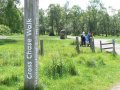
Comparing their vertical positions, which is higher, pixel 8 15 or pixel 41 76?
pixel 8 15

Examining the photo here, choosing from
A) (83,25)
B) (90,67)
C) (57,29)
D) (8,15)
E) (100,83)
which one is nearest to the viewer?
(100,83)

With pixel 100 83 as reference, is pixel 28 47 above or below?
above

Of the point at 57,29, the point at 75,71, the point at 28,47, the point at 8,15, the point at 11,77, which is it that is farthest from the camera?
Answer: the point at 57,29

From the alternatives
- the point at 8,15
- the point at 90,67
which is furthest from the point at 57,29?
the point at 90,67

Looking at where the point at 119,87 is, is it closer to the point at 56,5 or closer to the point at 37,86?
the point at 37,86

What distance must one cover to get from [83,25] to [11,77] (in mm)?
105054

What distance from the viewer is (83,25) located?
115312 mm

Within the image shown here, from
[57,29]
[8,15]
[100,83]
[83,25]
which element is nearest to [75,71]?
[100,83]

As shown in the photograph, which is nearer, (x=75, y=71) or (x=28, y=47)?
(x=28, y=47)

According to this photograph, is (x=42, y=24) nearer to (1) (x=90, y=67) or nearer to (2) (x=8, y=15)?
(2) (x=8, y=15)

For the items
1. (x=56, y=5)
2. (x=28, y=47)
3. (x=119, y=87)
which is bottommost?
(x=119, y=87)

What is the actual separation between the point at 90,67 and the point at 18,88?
6.67 meters

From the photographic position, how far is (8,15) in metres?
53.3

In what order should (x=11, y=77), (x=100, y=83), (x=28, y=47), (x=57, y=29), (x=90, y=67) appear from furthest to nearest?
1. (x=57, y=29)
2. (x=90, y=67)
3. (x=100, y=83)
4. (x=11, y=77)
5. (x=28, y=47)
